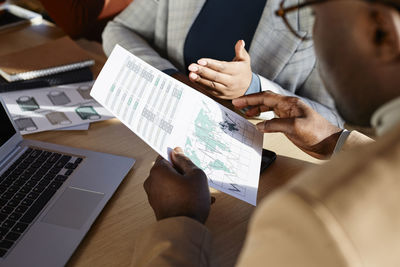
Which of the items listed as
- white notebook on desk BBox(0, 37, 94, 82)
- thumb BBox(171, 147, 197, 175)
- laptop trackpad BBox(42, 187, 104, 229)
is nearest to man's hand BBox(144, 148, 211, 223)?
thumb BBox(171, 147, 197, 175)

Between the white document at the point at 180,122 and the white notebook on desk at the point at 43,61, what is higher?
the white document at the point at 180,122

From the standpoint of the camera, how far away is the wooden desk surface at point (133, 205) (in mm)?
707

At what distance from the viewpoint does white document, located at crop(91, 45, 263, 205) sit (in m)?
0.75

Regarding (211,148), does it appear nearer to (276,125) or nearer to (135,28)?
(276,125)

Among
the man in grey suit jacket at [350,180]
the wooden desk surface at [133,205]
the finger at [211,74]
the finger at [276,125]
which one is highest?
the man in grey suit jacket at [350,180]

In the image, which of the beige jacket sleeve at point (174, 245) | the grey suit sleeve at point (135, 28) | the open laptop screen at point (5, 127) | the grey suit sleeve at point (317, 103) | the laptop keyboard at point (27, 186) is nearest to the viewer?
the beige jacket sleeve at point (174, 245)

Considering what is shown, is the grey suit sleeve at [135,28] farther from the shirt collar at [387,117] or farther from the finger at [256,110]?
the shirt collar at [387,117]

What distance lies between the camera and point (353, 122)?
1.60 ft

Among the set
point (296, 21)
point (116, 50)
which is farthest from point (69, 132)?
point (296, 21)

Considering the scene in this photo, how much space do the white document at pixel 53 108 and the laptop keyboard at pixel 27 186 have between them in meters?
0.14

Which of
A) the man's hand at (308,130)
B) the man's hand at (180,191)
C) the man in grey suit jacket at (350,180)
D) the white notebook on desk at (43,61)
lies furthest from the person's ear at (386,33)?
the white notebook on desk at (43,61)

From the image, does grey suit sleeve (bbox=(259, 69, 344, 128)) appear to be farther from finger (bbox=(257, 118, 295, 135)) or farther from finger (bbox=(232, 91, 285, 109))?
finger (bbox=(257, 118, 295, 135))

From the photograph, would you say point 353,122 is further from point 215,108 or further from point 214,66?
point 214,66

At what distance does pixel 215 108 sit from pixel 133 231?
0.99 ft
